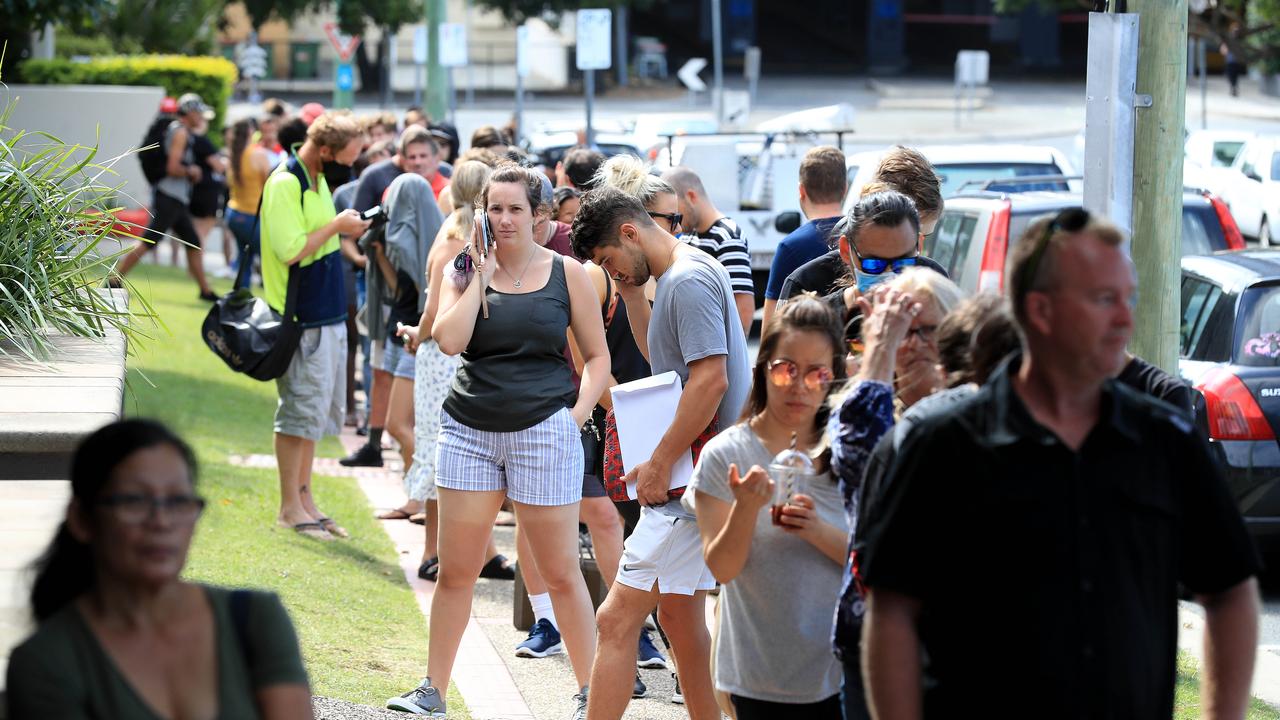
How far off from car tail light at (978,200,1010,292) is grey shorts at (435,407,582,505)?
4.16m

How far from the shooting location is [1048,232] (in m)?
2.78

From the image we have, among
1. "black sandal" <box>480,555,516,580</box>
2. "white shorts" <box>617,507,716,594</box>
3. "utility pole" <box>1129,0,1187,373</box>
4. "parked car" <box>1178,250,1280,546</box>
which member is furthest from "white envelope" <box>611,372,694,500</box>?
"parked car" <box>1178,250,1280,546</box>

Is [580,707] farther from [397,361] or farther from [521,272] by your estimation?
[397,361]

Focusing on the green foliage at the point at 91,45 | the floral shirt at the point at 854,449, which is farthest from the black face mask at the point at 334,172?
the green foliage at the point at 91,45

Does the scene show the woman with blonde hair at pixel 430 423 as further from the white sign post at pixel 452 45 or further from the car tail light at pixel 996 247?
the white sign post at pixel 452 45

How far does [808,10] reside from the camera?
6141 centimetres

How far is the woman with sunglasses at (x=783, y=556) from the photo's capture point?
375 cm

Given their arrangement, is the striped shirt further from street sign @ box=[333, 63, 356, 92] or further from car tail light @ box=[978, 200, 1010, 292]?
street sign @ box=[333, 63, 356, 92]

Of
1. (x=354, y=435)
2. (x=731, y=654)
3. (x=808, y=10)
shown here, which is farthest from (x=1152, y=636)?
(x=808, y=10)

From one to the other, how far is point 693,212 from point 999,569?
485 centimetres

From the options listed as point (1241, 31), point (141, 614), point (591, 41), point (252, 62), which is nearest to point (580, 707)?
point (141, 614)

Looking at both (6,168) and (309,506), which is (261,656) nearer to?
(6,168)

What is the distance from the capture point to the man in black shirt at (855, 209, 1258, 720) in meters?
2.67

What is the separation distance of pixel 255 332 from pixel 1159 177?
14.7ft
